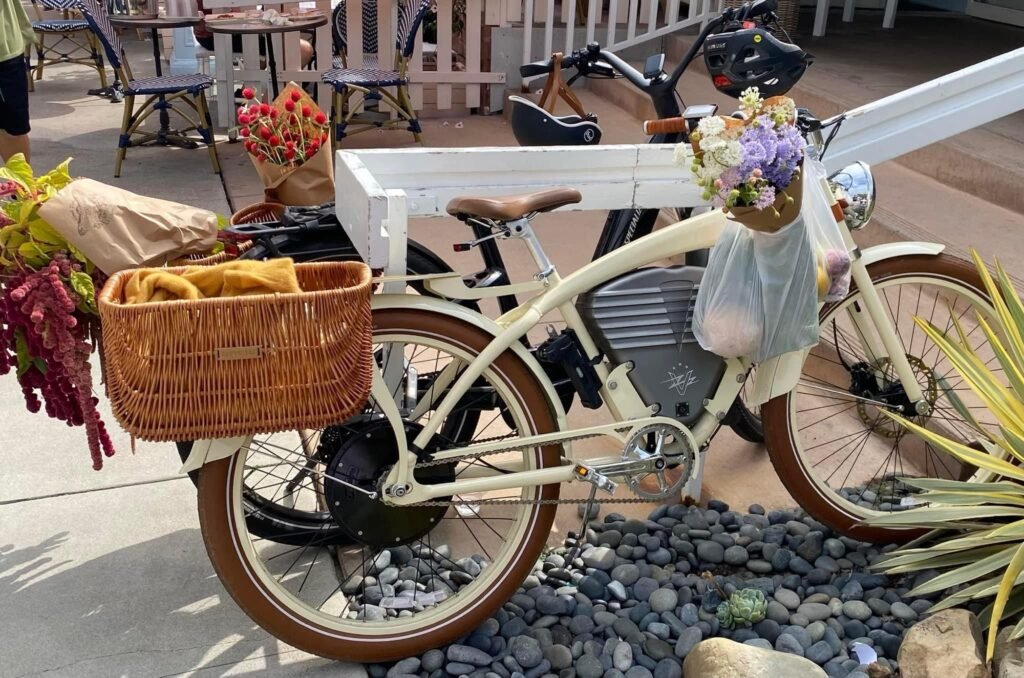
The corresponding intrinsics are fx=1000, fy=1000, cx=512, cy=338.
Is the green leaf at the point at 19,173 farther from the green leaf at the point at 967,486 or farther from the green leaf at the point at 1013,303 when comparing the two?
the green leaf at the point at 1013,303

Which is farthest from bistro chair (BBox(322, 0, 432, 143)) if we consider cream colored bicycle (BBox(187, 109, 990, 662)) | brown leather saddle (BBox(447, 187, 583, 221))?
brown leather saddle (BBox(447, 187, 583, 221))

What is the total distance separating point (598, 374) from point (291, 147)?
3.64ft

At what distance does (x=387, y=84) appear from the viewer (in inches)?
274

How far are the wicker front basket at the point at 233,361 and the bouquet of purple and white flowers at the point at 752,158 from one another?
2.79 ft

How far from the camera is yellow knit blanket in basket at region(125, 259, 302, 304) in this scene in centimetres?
220

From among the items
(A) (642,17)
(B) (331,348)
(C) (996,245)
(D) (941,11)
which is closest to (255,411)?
(B) (331,348)

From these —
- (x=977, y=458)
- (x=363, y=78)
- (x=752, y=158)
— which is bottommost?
(x=363, y=78)

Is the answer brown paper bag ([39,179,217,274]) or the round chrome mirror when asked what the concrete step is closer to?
the round chrome mirror

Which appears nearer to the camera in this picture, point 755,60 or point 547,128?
point 755,60

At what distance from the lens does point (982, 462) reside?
8.71 ft

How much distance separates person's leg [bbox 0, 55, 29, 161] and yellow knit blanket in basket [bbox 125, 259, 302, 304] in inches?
144

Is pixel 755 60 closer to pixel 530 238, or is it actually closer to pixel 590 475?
pixel 530 238

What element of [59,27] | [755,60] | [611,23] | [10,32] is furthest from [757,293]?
[59,27]

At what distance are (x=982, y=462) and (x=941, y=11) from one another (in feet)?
24.1
